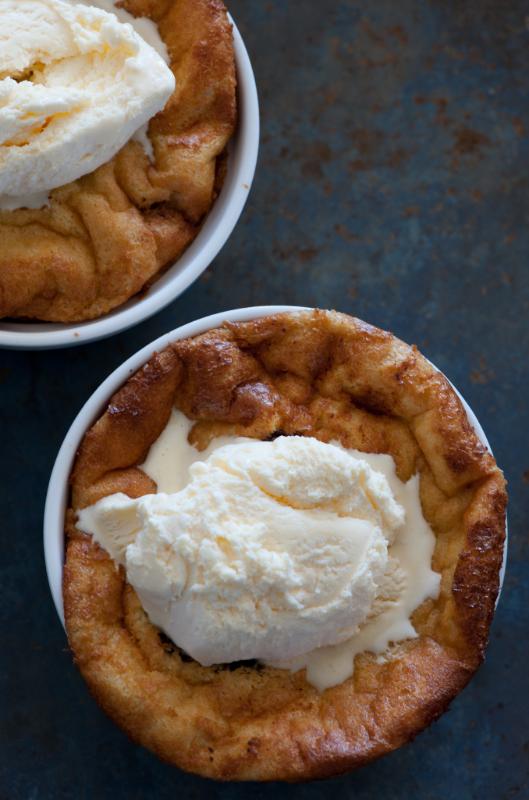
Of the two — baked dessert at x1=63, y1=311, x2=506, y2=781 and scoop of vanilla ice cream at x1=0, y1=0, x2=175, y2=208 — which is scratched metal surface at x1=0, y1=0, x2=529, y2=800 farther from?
scoop of vanilla ice cream at x1=0, y1=0, x2=175, y2=208

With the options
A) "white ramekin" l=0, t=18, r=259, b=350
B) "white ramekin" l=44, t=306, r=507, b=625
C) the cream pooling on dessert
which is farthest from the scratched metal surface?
the cream pooling on dessert

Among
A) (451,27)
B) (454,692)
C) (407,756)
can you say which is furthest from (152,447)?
(451,27)

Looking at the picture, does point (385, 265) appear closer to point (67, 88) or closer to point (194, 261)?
point (194, 261)

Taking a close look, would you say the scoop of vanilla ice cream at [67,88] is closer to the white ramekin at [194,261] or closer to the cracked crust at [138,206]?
the cracked crust at [138,206]

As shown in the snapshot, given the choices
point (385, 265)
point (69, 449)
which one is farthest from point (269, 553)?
point (385, 265)

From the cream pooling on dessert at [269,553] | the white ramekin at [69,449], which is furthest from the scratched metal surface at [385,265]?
the cream pooling on dessert at [269,553]

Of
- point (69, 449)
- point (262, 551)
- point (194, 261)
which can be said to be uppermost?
point (194, 261)
